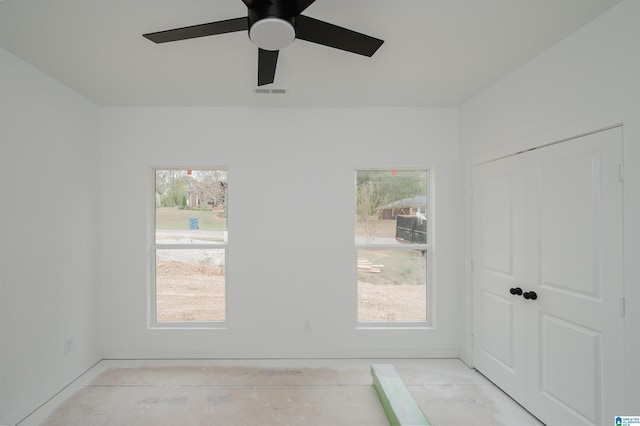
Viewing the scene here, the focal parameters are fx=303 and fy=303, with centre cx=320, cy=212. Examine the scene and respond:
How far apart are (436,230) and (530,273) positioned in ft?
3.46

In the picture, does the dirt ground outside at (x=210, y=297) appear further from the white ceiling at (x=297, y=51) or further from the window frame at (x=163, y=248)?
the white ceiling at (x=297, y=51)

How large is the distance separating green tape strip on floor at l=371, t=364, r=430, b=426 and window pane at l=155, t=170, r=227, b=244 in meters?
2.14

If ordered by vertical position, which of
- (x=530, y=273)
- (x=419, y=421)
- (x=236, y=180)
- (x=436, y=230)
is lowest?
(x=419, y=421)

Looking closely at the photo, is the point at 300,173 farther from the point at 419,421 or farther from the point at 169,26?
the point at 419,421

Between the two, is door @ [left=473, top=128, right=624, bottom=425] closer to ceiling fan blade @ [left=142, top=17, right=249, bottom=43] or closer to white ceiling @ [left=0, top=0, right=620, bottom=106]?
white ceiling @ [left=0, top=0, right=620, bottom=106]

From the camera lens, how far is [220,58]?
2309mm

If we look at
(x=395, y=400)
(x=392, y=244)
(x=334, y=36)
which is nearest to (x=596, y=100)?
(x=334, y=36)

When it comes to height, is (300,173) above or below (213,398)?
above

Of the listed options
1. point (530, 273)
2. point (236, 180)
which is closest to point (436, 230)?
point (530, 273)

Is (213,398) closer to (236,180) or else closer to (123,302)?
(123,302)

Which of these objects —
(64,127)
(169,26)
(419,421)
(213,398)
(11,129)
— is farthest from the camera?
(64,127)

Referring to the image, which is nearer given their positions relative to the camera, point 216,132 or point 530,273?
point 530,273

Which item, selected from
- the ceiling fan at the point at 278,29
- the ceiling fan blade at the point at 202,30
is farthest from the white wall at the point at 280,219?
the ceiling fan blade at the point at 202,30

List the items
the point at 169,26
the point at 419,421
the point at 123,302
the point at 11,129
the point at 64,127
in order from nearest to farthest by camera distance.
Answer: the point at 169,26, the point at 419,421, the point at 11,129, the point at 64,127, the point at 123,302
